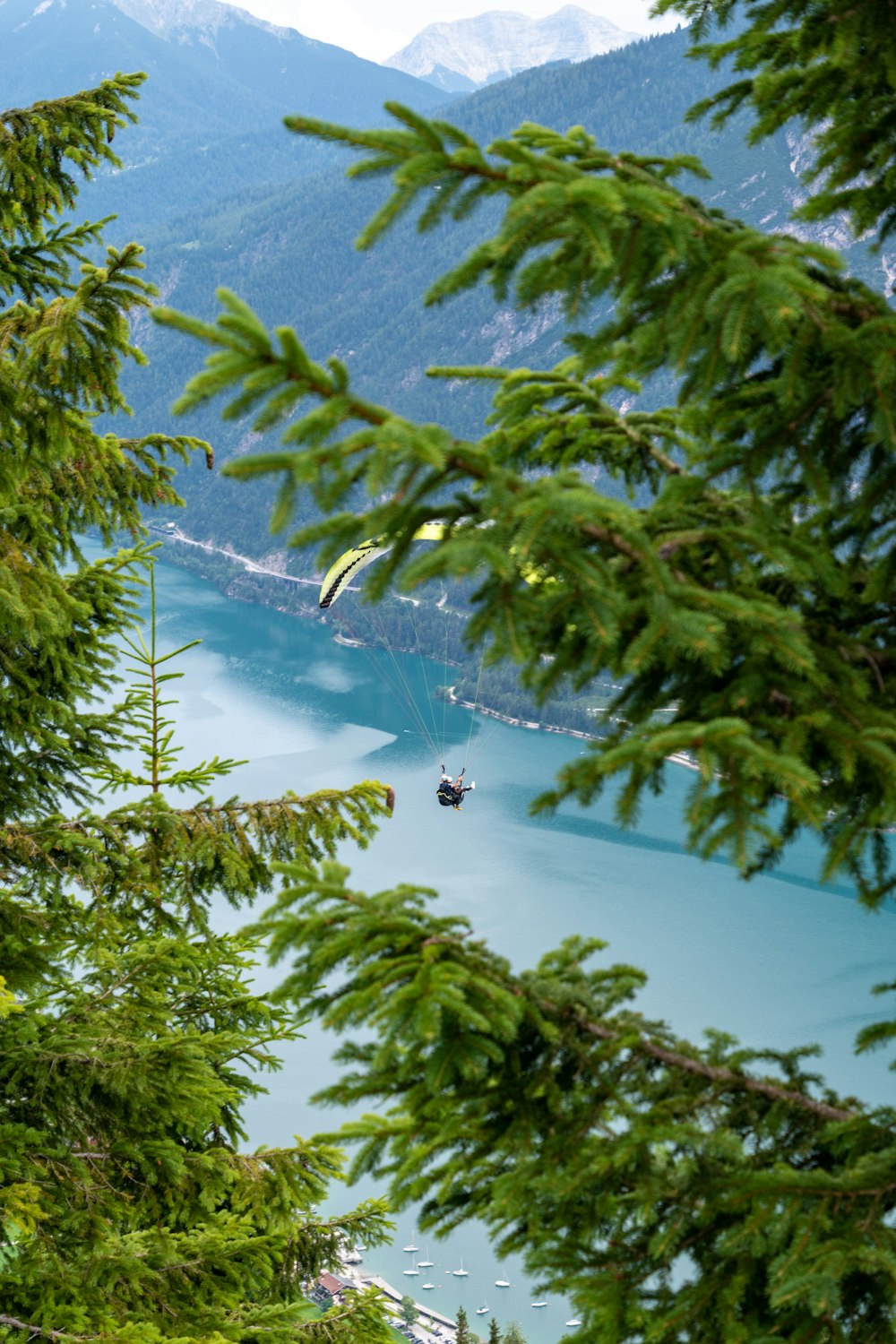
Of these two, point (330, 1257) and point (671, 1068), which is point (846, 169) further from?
Answer: point (330, 1257)

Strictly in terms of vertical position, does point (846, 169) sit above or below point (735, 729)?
above

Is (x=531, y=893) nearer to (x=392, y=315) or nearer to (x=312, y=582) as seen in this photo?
(x=312, y=582)

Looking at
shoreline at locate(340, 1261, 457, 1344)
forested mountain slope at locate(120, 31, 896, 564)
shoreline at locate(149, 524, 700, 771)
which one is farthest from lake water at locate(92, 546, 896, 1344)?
forested mountain slope at locate(120, 31, 896, 564)

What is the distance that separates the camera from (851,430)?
10.3 ft

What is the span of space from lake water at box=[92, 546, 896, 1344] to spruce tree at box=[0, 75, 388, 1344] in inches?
1216

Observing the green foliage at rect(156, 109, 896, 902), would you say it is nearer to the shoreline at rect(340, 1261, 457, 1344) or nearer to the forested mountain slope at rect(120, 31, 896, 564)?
the shoreline at rect(340, 1261, 457, 1344)

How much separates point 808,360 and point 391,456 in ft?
3.58

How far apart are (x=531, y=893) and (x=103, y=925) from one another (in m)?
55.1

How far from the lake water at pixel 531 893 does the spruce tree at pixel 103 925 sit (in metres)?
30.9

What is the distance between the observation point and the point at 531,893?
60.1m

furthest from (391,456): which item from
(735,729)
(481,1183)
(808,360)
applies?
(481,1183)

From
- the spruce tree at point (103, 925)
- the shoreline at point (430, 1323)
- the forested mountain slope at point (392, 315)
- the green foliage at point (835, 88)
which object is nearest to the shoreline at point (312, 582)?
the forested mountain slope at point (392, 315)

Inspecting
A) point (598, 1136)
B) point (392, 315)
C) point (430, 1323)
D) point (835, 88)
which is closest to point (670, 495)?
point (835, 88)

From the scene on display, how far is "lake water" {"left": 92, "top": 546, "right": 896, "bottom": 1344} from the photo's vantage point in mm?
49531
